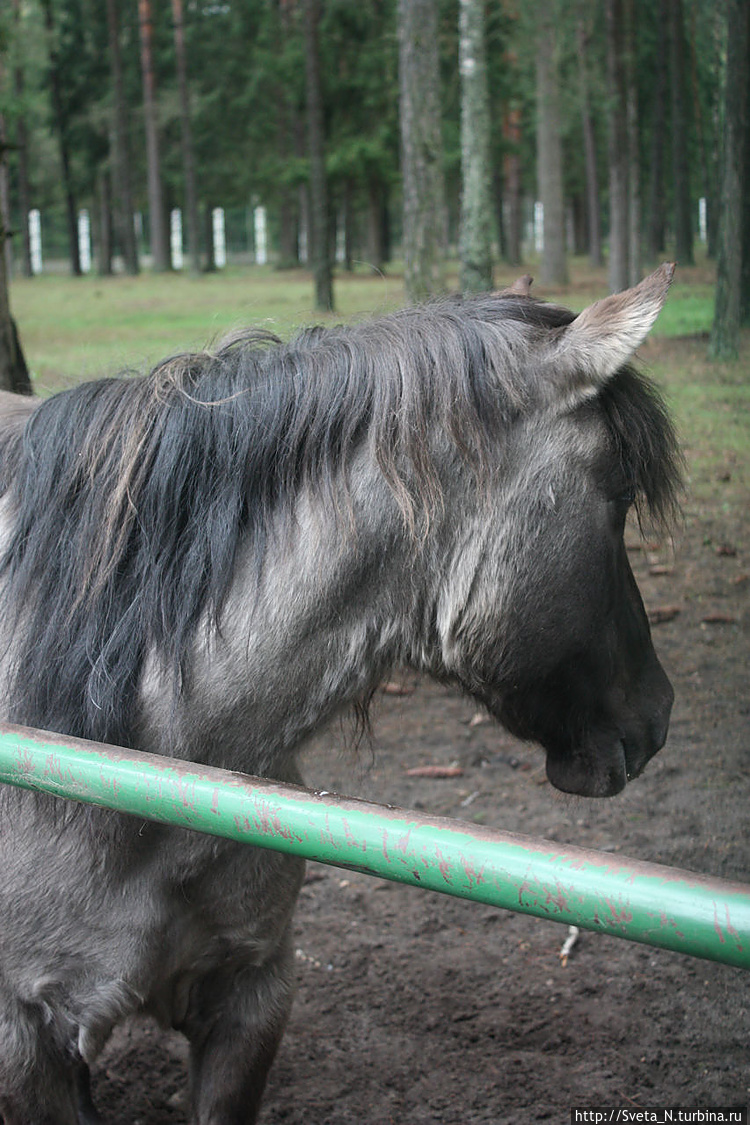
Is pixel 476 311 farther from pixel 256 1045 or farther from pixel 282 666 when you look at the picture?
pixel 256 1045

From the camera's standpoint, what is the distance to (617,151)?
7297 mm

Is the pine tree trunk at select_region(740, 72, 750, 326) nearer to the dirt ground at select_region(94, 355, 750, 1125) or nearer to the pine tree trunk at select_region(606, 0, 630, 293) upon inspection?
the dirt ground at select_region(94, 355, 750, 1125)

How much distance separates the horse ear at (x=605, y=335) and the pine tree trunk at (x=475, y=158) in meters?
6.15

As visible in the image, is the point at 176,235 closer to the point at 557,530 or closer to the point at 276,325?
the point at 276,325

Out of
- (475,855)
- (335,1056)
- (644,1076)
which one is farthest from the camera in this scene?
(335,1056)

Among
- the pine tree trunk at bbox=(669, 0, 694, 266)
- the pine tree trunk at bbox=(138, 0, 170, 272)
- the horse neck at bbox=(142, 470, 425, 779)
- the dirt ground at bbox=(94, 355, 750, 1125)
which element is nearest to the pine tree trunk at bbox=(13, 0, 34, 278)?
the pine tree trunk at bbox=(138, 0, 170, 272)

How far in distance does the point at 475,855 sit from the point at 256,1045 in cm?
133

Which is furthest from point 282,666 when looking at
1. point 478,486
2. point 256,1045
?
point 256,1045

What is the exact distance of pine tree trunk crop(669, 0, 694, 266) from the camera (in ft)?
14.7

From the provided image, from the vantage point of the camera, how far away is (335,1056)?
284 centimetres

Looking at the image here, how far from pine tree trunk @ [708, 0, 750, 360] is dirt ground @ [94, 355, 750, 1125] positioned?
0.57 metres

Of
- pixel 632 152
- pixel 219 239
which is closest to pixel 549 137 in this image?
pixel 632 152

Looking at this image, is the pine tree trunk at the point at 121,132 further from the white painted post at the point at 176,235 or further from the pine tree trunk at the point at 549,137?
the pine tree trunk at the point at 549,137

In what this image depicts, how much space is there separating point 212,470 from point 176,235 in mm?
40125
